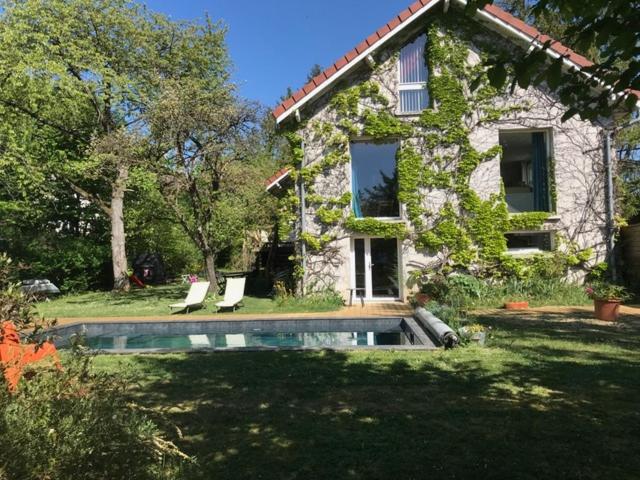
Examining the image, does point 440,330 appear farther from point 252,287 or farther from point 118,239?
point 118,239

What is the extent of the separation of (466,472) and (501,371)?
9.53 feet

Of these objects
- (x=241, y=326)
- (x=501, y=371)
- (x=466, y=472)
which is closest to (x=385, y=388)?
(x=501, y=371)

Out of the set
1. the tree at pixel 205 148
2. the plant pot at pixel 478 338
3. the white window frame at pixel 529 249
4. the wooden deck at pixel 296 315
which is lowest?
the wooden deck at pixel 296 315

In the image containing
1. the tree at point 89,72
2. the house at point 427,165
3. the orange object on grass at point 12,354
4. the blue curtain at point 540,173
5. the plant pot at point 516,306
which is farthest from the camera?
the tree at point 89,72

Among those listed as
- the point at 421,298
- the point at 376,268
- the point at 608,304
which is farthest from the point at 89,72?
the point at 608,304

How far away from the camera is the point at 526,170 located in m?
16.1

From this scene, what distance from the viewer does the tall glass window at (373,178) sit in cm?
1467

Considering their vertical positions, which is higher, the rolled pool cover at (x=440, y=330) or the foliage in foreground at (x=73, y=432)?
the foliage in foreground at (x=73, y=432)

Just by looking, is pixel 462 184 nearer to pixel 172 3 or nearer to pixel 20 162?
pixel 172 3

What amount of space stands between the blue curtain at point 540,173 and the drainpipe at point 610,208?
1620 millimetres

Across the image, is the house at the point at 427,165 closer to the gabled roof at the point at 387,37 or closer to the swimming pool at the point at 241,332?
the gabled roof at the point at 387,37

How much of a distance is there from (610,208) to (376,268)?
7.09 meters

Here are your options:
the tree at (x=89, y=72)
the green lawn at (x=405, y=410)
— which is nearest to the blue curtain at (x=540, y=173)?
the green lawn at (x=405, y=410)

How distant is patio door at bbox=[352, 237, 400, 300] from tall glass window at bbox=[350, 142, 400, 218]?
0.95 meters
